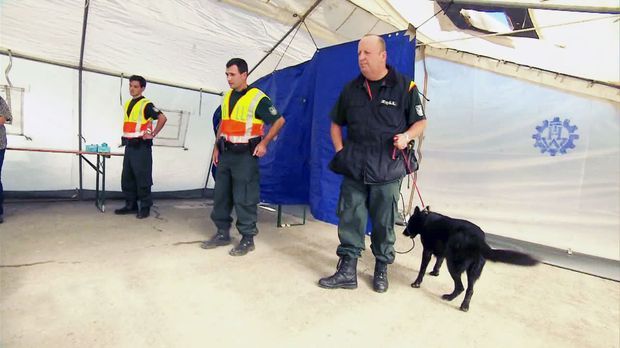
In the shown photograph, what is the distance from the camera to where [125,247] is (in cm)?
271

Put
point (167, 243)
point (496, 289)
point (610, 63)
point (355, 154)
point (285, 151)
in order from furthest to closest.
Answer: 1. point (285, 151)
2. point (167, 243)
3. point (610, 63)
4. point (496, 289)
5. point (355, 154)

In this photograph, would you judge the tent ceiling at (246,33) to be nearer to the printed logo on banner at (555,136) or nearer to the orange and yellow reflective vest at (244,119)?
the printed logo on banner at (555,136)

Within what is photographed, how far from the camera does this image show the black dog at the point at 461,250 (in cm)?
190

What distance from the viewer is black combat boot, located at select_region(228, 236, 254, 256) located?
106 inches

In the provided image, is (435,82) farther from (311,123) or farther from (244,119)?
(244,119)

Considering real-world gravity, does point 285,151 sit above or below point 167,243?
above

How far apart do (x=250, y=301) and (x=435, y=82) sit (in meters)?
3.23

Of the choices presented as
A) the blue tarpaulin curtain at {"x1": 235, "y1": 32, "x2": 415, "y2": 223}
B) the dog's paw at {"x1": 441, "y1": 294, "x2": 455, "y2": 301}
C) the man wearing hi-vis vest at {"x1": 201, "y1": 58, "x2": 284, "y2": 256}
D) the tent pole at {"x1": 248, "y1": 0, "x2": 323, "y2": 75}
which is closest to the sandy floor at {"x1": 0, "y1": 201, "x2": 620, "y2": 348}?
the dog's paw at {"x1": 441, "y1": 294, "x2": 455, "y2": 301}

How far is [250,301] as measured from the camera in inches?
76.3

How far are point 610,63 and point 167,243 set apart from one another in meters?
3.81

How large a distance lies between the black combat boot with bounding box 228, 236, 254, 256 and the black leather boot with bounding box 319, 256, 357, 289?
775mm

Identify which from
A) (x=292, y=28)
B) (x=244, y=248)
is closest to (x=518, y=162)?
(x=292, y=28)

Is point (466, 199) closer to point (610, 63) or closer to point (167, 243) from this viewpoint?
point (610, 63)

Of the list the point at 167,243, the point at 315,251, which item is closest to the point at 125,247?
the point at 167,243
